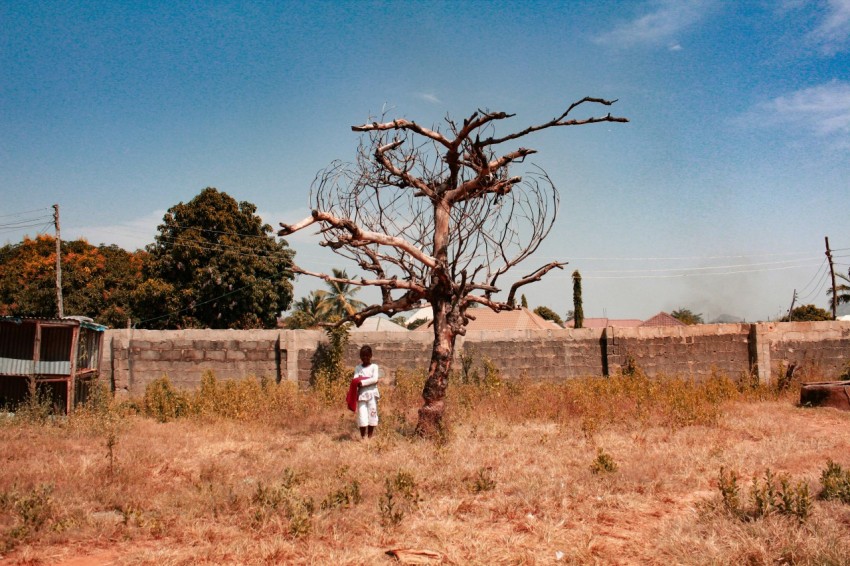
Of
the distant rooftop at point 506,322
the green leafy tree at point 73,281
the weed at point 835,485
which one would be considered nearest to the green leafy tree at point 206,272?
the green leafy tree at point 73,281

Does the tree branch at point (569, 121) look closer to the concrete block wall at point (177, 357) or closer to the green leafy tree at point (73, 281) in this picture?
the concrete block wall at point (177, 357)

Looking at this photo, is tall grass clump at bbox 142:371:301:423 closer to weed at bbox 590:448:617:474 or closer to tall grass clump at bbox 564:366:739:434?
tall grass clump at bbox 564:366:739:434

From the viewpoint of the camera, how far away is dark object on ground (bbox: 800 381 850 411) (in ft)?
34.8

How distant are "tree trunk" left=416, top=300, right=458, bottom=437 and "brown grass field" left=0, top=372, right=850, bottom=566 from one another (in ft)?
0.96

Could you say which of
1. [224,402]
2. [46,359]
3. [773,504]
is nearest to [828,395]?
[773,504]

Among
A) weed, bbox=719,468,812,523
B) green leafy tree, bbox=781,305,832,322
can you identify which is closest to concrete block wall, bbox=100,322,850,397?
weed, bbox=719,468,812,523

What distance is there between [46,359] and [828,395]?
43.2 ft

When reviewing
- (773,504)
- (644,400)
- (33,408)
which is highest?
(33,408)

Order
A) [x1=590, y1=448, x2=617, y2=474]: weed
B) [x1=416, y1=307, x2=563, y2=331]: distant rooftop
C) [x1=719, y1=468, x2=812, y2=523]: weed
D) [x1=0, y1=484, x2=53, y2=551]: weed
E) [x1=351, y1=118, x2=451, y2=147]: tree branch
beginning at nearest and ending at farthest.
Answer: [x1=0, y1=484, x2=53, y2=551]: weed < [x1=719, y1=468, x2=812, y2=523]: weed < [x1=590, y1=448, x2=617, y2=474]: weed < [x1=351, y1=118, x2=451, y2=147]: tree branch < [x1=416, y1=307, x2=563, y2=331]: distant rooftop

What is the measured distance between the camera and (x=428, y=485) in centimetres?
619

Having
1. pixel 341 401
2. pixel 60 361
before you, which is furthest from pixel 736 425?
pixel 60 361

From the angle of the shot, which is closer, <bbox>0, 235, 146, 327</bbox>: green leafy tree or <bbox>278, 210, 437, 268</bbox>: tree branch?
<bbox>278, 210, 437, 268</bbox>: tree branch

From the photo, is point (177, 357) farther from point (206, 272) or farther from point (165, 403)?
point (206, 272)

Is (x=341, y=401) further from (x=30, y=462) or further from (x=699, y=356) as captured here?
(x=699, y=356)
